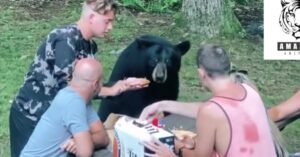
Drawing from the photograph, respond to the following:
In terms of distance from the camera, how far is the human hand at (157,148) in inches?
134

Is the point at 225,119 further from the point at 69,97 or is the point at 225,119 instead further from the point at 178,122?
the point at 178,122

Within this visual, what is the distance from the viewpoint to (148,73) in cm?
626

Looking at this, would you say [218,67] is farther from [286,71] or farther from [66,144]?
[286,71]

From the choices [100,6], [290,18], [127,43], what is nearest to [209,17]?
[127,43]

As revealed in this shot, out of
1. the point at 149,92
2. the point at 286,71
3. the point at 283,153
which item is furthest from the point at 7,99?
the point at 283,153

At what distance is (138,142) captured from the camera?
3.44 m

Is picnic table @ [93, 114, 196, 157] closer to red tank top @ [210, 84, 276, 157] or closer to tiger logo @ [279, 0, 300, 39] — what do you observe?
red tank top @ [210, 84, 276, 157]

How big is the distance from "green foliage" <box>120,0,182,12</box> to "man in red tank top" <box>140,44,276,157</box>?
8041mm

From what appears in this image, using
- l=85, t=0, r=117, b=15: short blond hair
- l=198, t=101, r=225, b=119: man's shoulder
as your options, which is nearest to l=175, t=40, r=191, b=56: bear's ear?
l=85, t=0, r=117, b=15: short blond hair

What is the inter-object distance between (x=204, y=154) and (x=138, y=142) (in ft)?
1.04

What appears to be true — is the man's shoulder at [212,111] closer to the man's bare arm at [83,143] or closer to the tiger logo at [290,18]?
the man's bare arm at [83,143]

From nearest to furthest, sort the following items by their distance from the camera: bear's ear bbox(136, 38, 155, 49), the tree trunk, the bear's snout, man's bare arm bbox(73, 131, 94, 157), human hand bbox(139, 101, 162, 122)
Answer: man's bare arm bbox(73, 131, 94, 157)
human hand bbox(139, 101, 162, 122)
the bear's snout
bear's ear bbox(136, 38, 155, 49)
the tree trunk

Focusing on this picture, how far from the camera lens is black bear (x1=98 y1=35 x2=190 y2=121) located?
6035 millimetres

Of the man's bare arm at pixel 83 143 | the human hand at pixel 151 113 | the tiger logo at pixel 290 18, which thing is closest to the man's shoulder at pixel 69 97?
the man's bare arm at pixel 83 143
